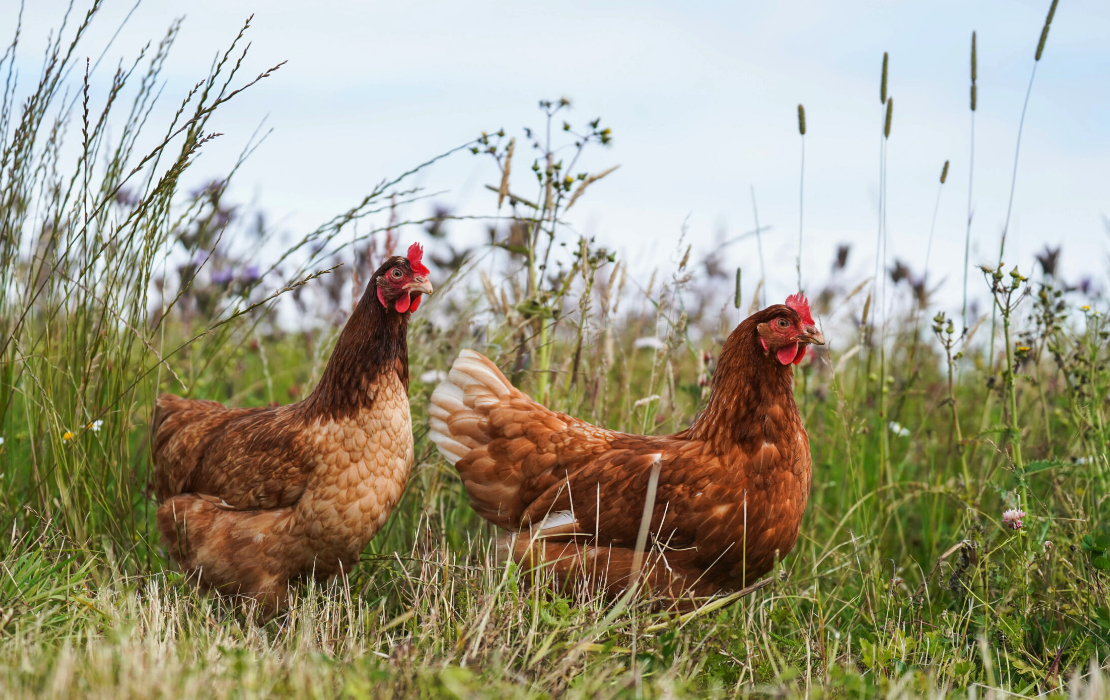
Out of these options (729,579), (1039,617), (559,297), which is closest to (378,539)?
(559,297)

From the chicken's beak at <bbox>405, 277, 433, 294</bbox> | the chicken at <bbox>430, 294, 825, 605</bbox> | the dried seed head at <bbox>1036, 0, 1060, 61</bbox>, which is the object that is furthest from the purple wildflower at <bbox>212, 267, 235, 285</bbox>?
the dried seed head at <bbox>1036, 0, 1060, 61</bbox>

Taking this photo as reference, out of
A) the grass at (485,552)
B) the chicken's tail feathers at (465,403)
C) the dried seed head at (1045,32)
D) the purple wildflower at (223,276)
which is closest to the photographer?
the grass at (485,552)

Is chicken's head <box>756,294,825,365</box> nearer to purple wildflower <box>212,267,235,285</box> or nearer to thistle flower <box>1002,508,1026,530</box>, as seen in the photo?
thistle flower <box>1002,508,1026,530</box>

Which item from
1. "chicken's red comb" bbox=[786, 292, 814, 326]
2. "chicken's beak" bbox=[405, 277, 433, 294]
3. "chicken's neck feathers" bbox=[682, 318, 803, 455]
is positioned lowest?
"chicken's neck feathers" bbox=[682, 318, 803, 455]

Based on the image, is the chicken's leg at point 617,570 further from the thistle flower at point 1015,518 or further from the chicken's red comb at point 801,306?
the thistle flower at point 1015,518

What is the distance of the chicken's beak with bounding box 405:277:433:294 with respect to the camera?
307 cm

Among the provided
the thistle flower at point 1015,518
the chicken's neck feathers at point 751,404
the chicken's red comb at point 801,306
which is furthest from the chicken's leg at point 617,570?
the thistle flower at point 1015,518

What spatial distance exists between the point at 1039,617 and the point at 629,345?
302cm

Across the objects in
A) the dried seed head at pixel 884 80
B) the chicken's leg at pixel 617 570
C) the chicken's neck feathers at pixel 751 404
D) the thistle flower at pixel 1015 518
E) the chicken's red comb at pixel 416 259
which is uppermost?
the dried seed head at pixel 884 80

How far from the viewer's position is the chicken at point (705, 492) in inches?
120

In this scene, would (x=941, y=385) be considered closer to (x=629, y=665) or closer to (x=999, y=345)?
(x=999, y=345)

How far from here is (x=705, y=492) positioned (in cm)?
307

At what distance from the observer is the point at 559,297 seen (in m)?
3.88

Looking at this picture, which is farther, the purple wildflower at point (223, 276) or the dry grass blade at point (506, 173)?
the purple wildflower at point (223, 276)
